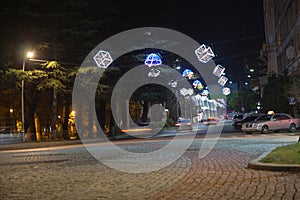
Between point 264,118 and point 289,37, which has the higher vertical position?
point 289,37

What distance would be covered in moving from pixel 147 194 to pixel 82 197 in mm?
1324

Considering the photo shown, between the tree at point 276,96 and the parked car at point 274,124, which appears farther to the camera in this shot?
the tree at point 276,96

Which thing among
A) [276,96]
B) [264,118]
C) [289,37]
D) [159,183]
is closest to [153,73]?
[264,118]

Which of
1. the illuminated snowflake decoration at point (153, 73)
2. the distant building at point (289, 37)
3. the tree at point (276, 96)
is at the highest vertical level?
the distant building at point (289, 37)

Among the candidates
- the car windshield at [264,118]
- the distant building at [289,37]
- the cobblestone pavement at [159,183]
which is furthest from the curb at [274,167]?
the distant building at [289,37]

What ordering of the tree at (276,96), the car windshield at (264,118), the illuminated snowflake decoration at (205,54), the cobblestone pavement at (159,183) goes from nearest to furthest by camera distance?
the cobblestone pavement at (159,183)
the illuminated snowflake decoration at (205,54)
the car windshield at (264,118)
the tree at (276,96)

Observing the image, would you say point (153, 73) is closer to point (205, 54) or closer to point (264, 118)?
point (264, 118)

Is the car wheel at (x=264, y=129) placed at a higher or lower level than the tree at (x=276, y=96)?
lower

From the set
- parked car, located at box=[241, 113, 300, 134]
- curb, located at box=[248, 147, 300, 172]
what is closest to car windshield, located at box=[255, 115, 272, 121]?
parked car, located at box=[241, 113, 300, 134]

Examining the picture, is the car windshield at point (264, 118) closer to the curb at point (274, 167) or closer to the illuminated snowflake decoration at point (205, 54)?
the illuminated snowflake decoration at point (205, 54)

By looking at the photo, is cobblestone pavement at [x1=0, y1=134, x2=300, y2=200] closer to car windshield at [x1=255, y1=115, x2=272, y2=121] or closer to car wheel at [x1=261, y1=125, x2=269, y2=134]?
car wheel at [x1=261, y1=125, x2=269, y2=134]

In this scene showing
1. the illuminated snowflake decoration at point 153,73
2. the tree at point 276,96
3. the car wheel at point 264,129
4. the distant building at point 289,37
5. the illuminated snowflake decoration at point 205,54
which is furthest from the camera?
the distant building at point 289,37

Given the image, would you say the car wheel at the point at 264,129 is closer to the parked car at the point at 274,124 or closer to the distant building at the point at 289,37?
the parked car at the point at 274,124

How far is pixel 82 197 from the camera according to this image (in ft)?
A: 30.1
